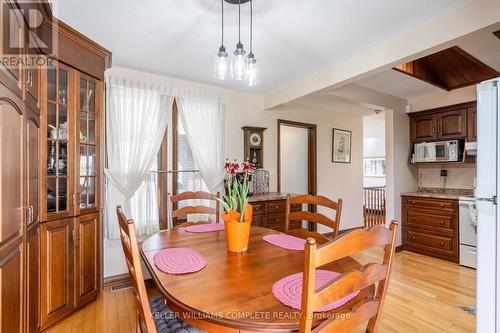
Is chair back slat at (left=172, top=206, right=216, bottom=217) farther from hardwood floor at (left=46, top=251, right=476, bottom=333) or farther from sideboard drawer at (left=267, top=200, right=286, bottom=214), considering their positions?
sideboard drawer at (left=267, top=200, right=286, bottom=214)

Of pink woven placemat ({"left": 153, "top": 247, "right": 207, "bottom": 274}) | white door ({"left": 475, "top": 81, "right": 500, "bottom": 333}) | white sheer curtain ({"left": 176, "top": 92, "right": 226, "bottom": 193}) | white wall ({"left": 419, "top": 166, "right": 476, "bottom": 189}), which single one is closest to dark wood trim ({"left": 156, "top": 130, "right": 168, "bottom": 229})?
white sheer curtain ({"left": 176, "top": 92, "right": 226, "bottom": 193})

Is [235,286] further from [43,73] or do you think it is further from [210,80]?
[210,80]

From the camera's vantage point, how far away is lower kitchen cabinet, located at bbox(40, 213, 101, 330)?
6.38ft

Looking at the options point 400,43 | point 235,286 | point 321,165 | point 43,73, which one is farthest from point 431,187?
point 43,73

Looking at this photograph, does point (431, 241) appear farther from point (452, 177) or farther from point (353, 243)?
point (353, 243)

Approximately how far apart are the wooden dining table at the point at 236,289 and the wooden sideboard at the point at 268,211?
156 centimetres

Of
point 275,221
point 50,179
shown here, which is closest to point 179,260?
point 50,179

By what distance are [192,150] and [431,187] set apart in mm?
3872

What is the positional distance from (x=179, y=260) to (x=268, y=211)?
6.77ft

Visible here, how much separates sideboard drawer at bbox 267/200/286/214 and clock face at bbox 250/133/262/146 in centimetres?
93

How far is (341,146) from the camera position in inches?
194

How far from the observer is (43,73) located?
1944 mm

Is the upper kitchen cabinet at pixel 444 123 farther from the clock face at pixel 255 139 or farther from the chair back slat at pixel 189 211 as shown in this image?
the chair back slat at pixel 189 211

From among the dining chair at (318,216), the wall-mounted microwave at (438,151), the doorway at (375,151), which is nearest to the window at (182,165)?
the dining chair at (318,216)
